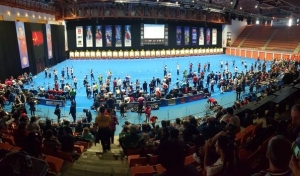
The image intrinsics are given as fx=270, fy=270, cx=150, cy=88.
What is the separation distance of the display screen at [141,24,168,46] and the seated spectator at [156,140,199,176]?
46601 millimetres

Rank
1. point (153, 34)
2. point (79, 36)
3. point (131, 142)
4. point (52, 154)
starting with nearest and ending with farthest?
point (52, 154) → point (131, 142) → point (79, 36) → point (153, 34)

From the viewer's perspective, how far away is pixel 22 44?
1131 inches

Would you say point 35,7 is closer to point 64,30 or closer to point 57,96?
point 64,30

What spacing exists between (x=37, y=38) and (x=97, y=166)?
1177 inches

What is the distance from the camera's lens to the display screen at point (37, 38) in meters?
32.0

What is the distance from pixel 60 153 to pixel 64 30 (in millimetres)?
42842

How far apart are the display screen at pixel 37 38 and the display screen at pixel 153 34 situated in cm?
1867

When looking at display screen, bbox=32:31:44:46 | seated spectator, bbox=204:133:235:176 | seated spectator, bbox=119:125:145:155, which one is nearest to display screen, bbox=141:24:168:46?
display screen, bbox=32:31:44:46

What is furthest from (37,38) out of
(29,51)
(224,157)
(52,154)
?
(224,157)

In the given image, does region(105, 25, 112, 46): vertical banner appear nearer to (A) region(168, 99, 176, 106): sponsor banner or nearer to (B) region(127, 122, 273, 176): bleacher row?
(A) region(168, 99, 176, 106): sponsor banner

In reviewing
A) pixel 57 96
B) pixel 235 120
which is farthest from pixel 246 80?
pixel 235 120

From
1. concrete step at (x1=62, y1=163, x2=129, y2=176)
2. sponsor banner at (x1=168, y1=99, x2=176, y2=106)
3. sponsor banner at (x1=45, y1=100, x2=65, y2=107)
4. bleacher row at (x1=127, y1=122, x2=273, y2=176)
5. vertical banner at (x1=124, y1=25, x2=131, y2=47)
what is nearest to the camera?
bleacher row at (x1=127, y1=122, x2=273, y2=176)

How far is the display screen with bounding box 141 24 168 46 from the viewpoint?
4819 cm

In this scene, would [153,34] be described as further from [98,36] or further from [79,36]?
[79,36]
